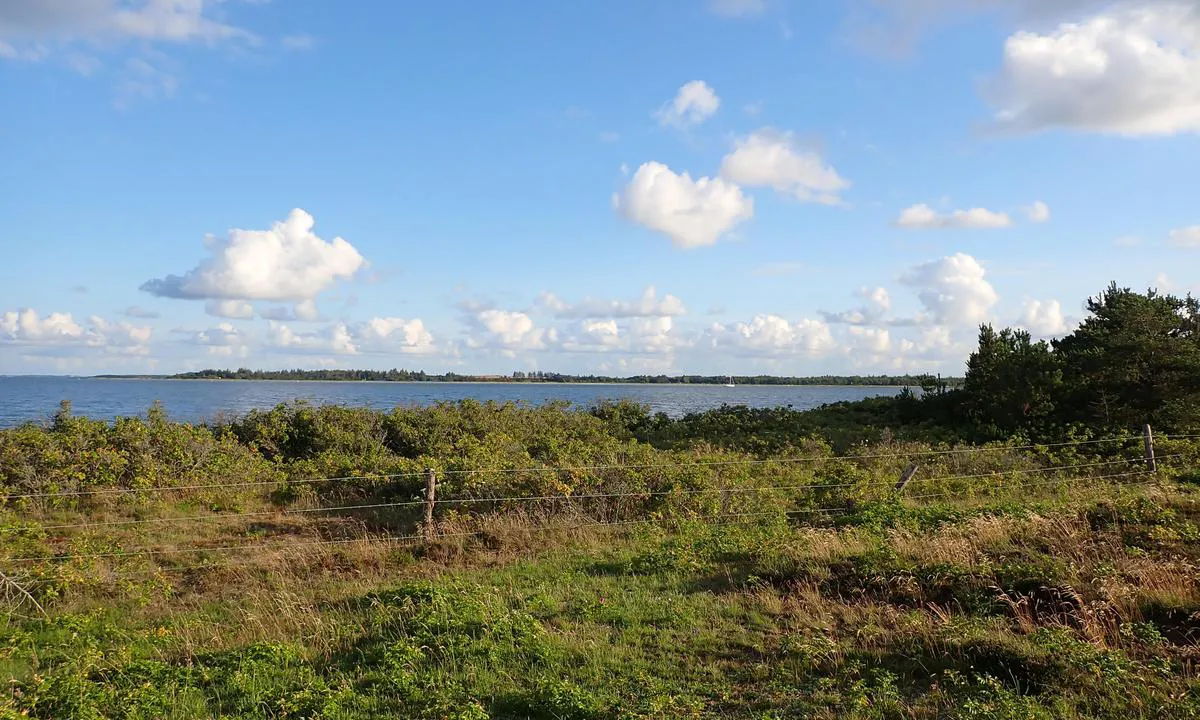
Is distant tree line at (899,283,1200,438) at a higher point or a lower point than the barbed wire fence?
higher

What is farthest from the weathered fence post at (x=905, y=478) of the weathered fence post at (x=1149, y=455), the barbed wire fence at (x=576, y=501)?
the weathered fence post at (x=1149, y=455)

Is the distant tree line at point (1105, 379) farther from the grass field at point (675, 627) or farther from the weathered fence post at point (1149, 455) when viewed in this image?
the grass field at point (675, 627)

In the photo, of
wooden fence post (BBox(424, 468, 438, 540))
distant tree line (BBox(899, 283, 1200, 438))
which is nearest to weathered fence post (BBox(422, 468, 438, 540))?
wooden fence post (BBox(424, 468, 438, 540))

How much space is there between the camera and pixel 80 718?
477 centimetres

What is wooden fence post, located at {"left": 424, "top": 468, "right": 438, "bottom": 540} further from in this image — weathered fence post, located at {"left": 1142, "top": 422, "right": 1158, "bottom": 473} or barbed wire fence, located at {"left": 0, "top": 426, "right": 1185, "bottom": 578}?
weathered fence post, located at {"left": 1142, "top": 422, "right": 1158, "bottom": 473}

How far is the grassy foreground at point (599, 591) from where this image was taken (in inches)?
205

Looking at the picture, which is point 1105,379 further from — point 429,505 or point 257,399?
point 257,399

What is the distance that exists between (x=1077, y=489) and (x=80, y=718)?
14.5 metres

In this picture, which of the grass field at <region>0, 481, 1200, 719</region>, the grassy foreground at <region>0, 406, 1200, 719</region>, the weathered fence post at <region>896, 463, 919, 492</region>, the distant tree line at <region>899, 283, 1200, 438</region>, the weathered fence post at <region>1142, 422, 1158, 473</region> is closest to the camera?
the grass field at <region>0, 481, 1200, 719</region>

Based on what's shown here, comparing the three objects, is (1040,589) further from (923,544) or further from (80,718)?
(80,718)

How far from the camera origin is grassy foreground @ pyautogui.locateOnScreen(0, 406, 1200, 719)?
5.21 m

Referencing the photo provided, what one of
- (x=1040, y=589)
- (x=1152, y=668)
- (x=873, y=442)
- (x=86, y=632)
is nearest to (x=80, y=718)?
(x=86, y=632)

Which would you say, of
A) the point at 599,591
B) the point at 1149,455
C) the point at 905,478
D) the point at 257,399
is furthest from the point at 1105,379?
Result: the point at 257,399

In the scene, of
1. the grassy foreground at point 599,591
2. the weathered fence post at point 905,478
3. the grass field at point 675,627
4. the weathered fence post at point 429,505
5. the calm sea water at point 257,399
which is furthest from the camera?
the calm sea water at point 257,399
